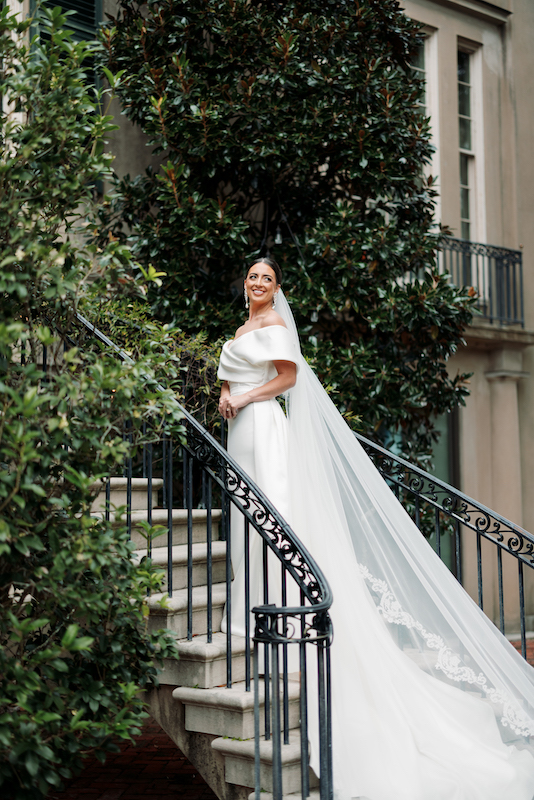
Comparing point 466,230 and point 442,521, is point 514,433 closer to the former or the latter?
point 466,230

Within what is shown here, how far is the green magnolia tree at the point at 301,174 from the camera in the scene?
7047 mm

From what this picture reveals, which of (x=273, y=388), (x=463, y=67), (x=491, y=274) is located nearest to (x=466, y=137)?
(x=463, y=67)

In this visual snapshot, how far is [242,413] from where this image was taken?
15.4 feet

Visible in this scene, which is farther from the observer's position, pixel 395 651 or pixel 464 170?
pixel 464 170

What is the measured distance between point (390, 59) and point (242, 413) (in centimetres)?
520

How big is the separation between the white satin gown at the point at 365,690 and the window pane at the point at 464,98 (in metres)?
8.09

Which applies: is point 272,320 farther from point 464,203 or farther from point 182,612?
point 464,203

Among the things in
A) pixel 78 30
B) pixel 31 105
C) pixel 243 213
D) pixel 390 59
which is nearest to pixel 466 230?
pixel 390 59

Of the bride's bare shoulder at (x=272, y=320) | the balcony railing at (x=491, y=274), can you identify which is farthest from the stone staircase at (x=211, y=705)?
the balcony railing at (x=491, y=274)

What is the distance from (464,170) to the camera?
11.4 meters

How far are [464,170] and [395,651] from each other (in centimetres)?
885

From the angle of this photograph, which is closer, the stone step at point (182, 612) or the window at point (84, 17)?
the stone step at point (182, 612)

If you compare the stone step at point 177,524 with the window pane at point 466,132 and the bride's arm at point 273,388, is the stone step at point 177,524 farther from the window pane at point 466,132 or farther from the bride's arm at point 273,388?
the window pane at point 466,132

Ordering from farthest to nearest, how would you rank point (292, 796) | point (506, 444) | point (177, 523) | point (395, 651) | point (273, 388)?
point (506, 444), point (177, 523), point (273, 388), point (395, 651), point (292, 796)
